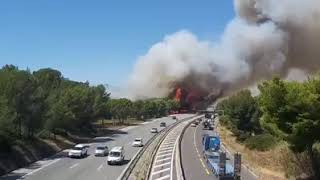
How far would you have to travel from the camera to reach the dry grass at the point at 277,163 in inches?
2132

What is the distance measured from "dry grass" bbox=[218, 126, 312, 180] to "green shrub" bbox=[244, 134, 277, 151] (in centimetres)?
115

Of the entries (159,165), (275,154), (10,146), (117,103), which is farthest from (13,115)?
(117,103)

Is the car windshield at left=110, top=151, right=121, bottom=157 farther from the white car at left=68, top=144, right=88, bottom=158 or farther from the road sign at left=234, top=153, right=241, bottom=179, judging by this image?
the road sign at left=234, top=153, right=241, bottom=179

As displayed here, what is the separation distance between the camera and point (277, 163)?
62844 mm

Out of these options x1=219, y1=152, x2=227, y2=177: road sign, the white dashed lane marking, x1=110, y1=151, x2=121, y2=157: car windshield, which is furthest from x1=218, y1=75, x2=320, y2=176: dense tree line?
x1=110, y1=151, x2=121, y2=157: car windshield

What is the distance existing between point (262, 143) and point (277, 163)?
19.7 metres

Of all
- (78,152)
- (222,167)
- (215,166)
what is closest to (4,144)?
(78,152)

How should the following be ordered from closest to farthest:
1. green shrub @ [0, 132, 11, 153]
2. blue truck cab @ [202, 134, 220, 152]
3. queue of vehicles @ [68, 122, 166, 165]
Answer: green shrub @ [0, 132, 11, 153] → queue of vehicles @ [68, 122, 166, 165] → blue truck cab @ [202, 134, 220, 152]

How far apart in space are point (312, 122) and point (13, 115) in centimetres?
3932

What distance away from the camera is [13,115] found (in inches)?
2685

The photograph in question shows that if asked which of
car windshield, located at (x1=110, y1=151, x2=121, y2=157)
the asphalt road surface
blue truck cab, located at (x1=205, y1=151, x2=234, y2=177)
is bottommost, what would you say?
the asphalt road surface

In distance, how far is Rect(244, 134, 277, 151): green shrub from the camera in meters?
78.8

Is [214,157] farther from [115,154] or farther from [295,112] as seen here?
[295,112]

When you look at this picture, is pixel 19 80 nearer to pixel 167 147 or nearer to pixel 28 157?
pixel 28 157
